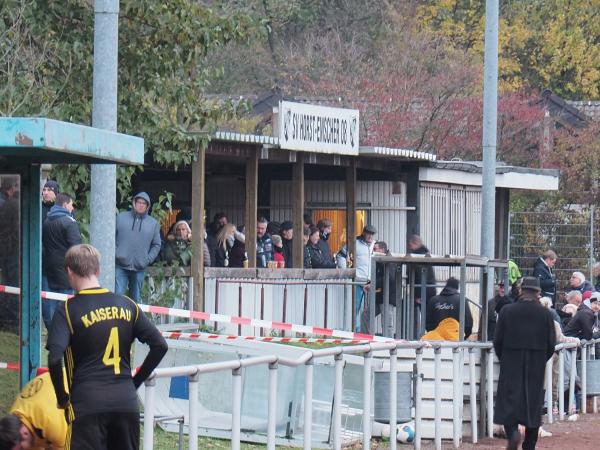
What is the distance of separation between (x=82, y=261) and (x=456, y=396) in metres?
7.07

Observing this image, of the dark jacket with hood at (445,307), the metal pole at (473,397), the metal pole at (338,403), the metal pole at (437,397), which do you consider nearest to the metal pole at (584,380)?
the dark jacket with hood at (445,307)

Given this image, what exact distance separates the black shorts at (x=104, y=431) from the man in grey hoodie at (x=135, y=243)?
8.91 metres

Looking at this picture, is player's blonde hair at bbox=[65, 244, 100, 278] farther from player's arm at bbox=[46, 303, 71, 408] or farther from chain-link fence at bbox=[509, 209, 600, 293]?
chain-link fence at bbox=[509, 209, 600, 293]

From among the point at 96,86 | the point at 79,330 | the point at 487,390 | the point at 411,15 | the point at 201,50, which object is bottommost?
the point at 487,390

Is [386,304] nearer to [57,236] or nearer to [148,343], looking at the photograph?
[57,236]

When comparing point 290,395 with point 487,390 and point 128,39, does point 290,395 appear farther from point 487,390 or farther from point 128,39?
point 128,39

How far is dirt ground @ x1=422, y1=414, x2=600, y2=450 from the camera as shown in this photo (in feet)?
44.5

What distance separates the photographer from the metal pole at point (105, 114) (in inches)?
388

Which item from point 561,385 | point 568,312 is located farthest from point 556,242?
point 561,385

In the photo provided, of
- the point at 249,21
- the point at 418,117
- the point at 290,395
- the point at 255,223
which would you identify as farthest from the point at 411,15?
the point at 290,395

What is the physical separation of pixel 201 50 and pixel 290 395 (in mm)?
5759

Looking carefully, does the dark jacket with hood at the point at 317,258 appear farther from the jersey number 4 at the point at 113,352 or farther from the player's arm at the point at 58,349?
the player's arm at the point at 58,349

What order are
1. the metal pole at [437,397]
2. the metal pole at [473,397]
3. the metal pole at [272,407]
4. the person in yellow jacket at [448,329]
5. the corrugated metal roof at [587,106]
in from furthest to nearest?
1. the corrugated metal roof at [587,106]
2. the person in yellow jacket at [448,329]
3. the metal pole at [473,397]
4. the metal pole at [437,397]
5. the metal pole at [272,407]

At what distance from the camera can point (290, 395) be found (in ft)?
36.1
